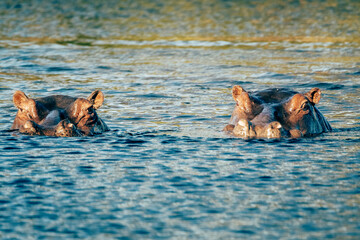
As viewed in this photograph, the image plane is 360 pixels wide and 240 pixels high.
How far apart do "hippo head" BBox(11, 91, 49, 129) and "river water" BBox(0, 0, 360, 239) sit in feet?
1.39

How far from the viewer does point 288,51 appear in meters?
30.1

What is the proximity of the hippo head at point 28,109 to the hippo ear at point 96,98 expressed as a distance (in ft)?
3.03

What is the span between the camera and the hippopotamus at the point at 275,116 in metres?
13.6

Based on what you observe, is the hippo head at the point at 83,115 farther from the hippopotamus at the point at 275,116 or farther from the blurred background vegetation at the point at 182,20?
the blurred background vegetation at the point at 182,20

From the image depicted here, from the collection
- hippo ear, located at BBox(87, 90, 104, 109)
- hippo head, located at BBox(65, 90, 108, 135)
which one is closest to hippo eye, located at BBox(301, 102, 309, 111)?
hippo ear, located at BBox(87, 90, 104, 109)

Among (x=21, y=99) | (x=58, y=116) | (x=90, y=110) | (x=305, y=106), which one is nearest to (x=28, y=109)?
(x=21, y=99)

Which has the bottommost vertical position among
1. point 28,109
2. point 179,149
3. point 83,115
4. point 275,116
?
point 179,149

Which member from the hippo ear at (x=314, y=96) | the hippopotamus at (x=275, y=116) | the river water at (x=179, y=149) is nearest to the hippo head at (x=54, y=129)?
the river water at (x=179, y=149)

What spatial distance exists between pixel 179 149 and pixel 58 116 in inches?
99.4

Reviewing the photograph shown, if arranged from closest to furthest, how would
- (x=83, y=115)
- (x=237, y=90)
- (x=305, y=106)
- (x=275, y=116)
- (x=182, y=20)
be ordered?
(x=275, y=116) → (x=305, y=106) → (x=83, y=115) → (x=237, y=90) → (x=182, y=20)

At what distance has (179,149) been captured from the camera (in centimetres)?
1359

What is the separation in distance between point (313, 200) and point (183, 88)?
12468mm

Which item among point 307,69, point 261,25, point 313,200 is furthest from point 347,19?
point 313,200

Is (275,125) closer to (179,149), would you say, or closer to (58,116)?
(179,149)
